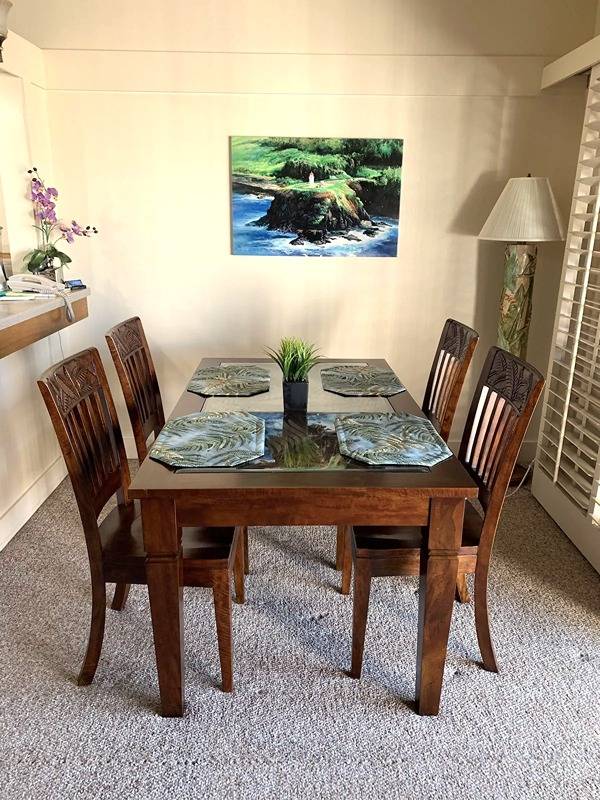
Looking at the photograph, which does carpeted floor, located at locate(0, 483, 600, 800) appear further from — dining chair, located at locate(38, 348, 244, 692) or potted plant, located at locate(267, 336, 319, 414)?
potted plant, located at locate(267, 336, 319, 414)

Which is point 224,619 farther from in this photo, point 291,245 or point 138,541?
point 291,245

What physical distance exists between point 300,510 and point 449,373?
1083 millimetres

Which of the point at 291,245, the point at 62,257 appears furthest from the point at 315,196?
the point at 62,257

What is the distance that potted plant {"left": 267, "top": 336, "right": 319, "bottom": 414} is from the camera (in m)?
1.94

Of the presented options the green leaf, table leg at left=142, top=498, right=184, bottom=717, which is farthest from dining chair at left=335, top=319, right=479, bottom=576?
the green leaf

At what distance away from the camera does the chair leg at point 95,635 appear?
175 cm

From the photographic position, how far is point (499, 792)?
4.88ft

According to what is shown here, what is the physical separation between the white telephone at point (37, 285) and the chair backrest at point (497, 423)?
1850 mm

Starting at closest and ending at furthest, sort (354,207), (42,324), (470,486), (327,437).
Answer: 1. (470,486)
2. (327,437)
3. (42,324)
4. (354,207)

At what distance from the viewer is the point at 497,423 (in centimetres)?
181

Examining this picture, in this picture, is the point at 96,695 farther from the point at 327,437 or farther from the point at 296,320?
the point at 296,320

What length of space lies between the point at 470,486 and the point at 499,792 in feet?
2.56

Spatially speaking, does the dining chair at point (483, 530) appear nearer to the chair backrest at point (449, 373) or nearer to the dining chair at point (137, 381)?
the chair backrest at point (449, 373)

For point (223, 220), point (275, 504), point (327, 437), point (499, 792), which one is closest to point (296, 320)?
point (223, 220)
